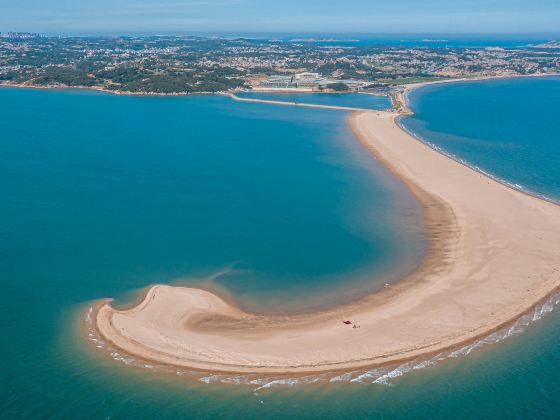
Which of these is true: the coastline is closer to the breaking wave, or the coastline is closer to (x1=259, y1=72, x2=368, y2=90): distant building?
the breaking wave

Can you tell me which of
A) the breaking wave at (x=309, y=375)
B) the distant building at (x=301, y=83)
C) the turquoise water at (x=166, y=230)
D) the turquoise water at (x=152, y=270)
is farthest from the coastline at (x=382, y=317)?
the distant building at (x=301, y=83)

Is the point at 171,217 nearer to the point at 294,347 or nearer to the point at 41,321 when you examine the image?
the point at 41,321

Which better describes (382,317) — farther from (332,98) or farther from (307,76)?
(307,76)

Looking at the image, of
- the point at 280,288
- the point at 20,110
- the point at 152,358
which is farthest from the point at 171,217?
the point at 20,110

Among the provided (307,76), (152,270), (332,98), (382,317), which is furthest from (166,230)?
(307,76)

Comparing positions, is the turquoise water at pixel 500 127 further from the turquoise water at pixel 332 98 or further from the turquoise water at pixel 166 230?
the turquoise water at pixel 166 230

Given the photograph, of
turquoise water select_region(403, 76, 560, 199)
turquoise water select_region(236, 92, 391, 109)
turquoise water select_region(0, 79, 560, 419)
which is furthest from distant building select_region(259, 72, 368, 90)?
turquoise water select_region(0, 79, 560, 419)
